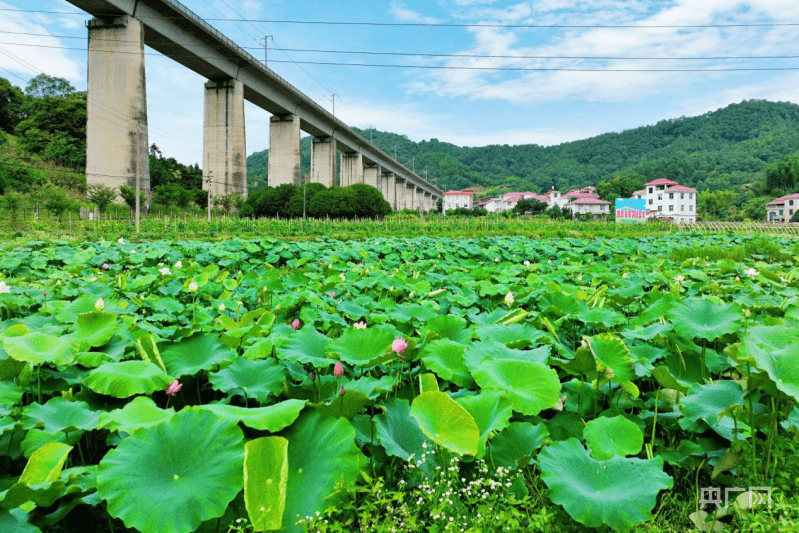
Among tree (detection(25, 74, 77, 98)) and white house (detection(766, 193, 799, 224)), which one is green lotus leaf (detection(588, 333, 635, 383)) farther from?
white house (detection(766, 193, 799, 224))

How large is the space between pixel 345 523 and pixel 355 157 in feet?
173

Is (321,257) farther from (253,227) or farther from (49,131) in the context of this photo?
(49,131)

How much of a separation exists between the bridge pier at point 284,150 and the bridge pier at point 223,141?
18.4 ft

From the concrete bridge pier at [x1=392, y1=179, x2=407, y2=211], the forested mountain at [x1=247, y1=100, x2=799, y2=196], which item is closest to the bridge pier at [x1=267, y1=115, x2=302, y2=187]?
the forested mountain at [x1=247, y1=100, x2=799, y2=196]

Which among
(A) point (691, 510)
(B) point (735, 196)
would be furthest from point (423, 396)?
(B) point (735, 196)

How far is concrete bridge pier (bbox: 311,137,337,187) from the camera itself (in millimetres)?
42438

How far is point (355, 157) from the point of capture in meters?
52.1

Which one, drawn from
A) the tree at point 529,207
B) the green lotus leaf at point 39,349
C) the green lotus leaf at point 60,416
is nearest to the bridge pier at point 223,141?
the green lotus leaf at point 39,349

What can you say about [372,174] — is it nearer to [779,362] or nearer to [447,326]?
[447,326]

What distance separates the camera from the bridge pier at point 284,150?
117 ft

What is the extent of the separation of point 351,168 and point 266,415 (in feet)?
173

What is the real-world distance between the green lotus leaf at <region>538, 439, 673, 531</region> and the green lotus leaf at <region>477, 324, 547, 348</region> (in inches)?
22.9

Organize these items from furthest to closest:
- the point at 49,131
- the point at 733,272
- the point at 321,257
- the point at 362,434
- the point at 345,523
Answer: the point at 49,131 < the point at 321,257 < the point at 733,272 < the point at 362,434 < the point at 345,523

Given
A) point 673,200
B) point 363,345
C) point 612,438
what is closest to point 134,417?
point 363,345
